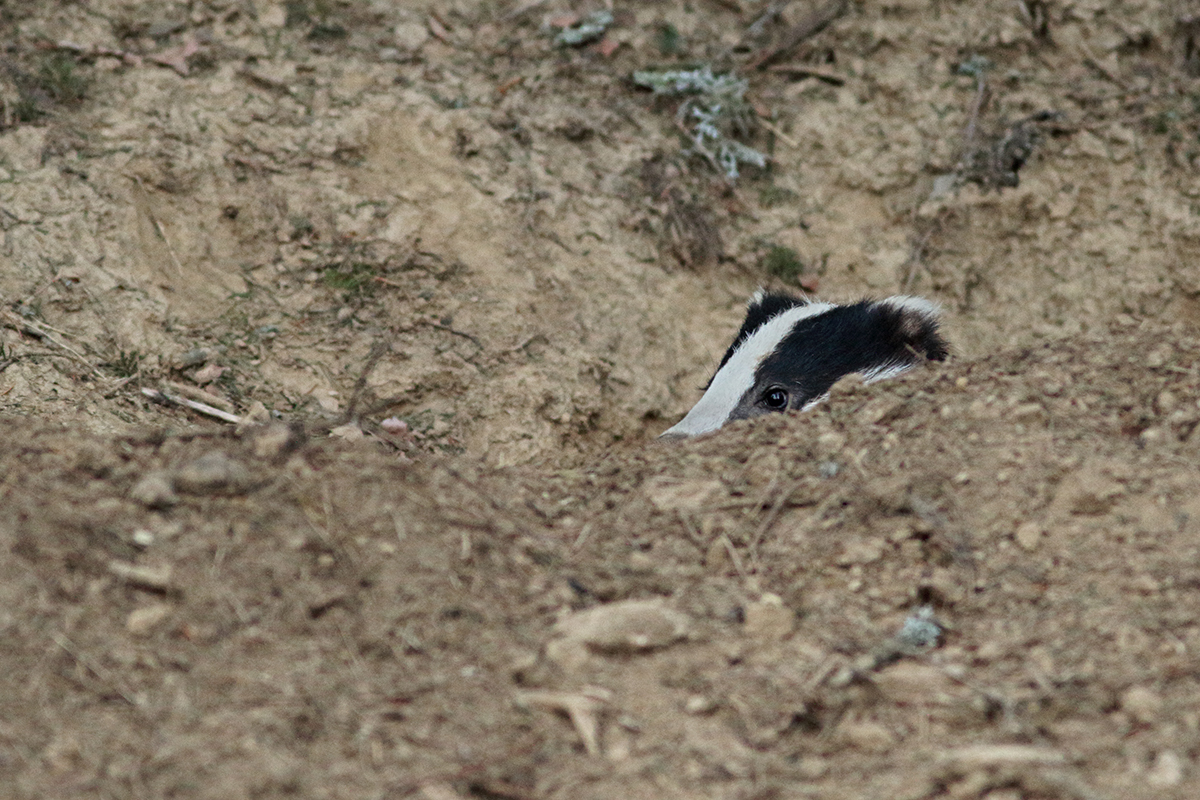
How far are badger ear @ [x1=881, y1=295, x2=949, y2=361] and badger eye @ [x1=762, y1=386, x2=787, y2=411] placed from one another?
52 cm

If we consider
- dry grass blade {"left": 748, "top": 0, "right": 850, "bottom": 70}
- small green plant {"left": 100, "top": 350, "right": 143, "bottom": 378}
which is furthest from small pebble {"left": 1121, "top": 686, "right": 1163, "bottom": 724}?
dry grass blade {"left": 748, "top": 0, "right": 850, "bottom": 70}

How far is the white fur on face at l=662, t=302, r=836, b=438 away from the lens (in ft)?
13.8

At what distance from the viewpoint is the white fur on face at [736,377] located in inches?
166

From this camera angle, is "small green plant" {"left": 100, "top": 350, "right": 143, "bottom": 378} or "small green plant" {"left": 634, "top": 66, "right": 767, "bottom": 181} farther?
"small green plant" {"left": 634, "top": 66, "right": 767, "bottom": 181}

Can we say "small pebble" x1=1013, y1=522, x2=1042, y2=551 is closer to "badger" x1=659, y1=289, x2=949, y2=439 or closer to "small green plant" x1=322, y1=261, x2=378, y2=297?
"badger" x1=659, y1=289, x2=949, y2=439

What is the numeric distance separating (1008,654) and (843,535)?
45cm

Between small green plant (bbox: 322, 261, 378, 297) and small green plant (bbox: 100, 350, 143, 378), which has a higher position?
small green plant (bbox: 322, 261, 378, 297)

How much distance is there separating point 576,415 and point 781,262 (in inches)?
50.9

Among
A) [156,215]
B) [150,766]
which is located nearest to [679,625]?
[150,766]

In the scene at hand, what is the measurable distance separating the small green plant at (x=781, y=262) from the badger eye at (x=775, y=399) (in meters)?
1.40

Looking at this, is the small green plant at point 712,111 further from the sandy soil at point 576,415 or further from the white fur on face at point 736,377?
the white fur on face at point 736,377

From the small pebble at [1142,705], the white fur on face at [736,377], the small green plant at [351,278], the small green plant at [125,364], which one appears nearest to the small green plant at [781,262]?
the white fur on face at [736,377]

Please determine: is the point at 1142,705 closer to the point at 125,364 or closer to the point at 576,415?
the point at 576,415

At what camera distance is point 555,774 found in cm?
201
